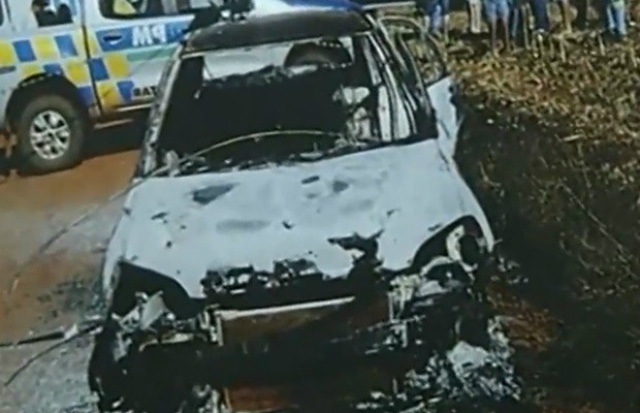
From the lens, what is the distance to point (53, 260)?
316 cm

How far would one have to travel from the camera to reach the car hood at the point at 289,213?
3.13 metres

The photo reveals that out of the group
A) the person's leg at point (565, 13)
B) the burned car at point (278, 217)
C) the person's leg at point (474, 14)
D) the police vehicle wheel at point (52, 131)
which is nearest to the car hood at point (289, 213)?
the burned car at point (278, 217)

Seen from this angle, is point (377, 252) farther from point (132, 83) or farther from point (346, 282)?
point (132, 83)

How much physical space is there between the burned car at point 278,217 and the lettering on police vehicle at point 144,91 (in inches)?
0.7

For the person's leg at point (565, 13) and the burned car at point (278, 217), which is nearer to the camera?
the burned car at point (278, 217)

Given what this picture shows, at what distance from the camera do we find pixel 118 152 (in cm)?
312

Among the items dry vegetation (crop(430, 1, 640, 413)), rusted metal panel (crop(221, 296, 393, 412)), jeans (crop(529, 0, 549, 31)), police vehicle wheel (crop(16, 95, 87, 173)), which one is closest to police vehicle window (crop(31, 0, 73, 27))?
police vehicle wheel (crop(16, 95, 87, 173))

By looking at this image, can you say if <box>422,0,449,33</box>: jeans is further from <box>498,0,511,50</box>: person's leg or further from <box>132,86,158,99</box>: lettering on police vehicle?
<box>132,86,158,99</box>: lettering on police vehicle

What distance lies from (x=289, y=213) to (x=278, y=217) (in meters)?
0.02

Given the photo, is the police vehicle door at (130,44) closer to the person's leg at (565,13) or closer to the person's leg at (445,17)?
the person's leg at (445,17)

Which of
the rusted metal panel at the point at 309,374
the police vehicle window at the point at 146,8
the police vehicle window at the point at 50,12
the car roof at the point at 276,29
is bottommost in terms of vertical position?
the rusted metal panel at the point at 309,374

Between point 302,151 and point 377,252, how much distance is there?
225mm

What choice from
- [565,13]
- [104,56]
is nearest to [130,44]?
[104,56]

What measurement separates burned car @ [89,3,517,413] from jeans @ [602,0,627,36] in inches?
13.2
